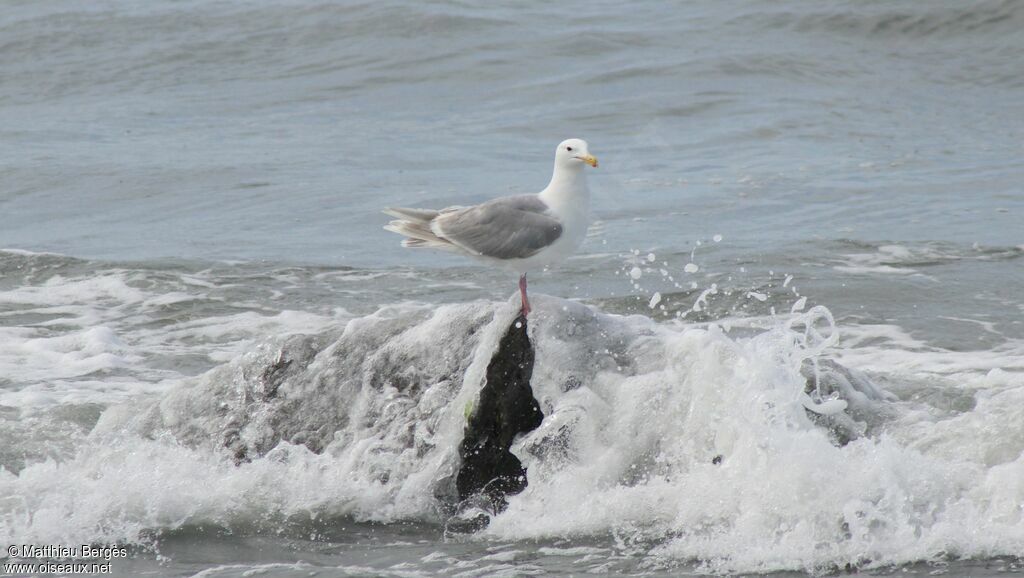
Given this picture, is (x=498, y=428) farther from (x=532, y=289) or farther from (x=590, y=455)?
(x=532, y=289)

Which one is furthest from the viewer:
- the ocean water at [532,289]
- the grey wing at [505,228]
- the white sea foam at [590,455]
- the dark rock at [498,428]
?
the grey wing at [505,228]

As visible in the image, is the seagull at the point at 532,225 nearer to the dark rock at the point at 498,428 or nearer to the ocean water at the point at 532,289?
the ocean water at the point at 532,289

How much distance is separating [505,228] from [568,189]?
336 mm

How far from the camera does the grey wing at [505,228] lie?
6.20 metres

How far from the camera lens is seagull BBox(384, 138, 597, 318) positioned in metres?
6.21

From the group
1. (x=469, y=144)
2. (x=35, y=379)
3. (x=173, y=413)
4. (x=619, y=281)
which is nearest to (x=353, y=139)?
(x=469, y=144)

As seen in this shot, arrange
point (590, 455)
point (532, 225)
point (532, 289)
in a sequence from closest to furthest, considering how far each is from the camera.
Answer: point (590, 455) → point (532, 225) → point (532, 289)

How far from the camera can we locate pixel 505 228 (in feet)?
20.6

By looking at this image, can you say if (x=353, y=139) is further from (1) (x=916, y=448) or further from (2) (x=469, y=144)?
(1) (x=916, y=448)

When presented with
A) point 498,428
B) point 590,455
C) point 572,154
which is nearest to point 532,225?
point 572,154

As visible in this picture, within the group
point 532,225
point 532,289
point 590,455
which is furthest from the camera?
point 532,289

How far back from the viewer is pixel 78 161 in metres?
15.7

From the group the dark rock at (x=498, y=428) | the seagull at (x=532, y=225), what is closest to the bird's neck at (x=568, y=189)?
the seagull at (x=532, y=225)

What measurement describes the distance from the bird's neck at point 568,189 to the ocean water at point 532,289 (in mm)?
447
